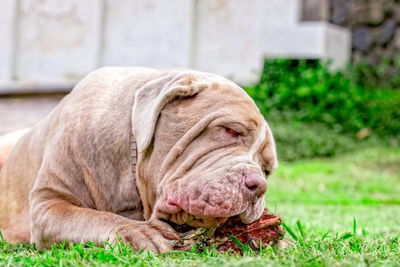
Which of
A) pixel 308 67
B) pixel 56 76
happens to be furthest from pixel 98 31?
pixel 308 67

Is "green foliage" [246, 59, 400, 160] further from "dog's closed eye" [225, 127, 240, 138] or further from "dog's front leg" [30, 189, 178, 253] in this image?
"dog's front leg" [30, 189, 178, 253]

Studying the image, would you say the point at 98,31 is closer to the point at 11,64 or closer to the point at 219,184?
the point at 11,64

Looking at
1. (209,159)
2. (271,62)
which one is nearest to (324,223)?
(209,159)

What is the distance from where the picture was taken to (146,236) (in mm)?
2719

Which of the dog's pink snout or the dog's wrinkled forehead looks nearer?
the dog's pink snout

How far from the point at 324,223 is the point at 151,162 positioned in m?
2.06

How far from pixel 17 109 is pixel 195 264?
8.02 metres

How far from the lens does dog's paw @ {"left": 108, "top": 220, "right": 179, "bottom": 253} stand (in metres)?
2.66

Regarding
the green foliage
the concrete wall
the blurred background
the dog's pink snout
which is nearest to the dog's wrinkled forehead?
the dog's pink snout

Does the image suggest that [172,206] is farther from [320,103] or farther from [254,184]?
[320,103]

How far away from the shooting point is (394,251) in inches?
107

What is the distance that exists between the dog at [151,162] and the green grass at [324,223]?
21 cm

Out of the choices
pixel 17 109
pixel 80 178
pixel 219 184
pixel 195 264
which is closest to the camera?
Answer: pixel 195 264

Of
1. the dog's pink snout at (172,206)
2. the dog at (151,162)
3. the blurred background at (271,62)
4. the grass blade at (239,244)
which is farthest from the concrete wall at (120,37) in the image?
the grass blade at (239,244)
